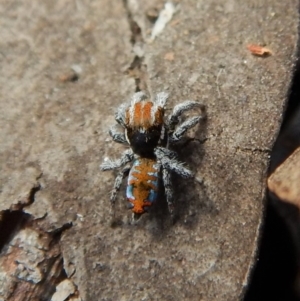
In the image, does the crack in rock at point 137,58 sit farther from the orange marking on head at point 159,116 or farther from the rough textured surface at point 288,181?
the rough textured surface at point 288,181

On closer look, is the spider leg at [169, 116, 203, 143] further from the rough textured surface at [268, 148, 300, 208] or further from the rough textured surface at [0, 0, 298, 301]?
the rough textured surface at [268, 148, 300, 208]

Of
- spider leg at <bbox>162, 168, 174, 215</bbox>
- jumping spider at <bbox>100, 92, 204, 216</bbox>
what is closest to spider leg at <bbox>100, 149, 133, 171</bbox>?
jumping spider at <bbox>100, 92, 204, 216</bbox>

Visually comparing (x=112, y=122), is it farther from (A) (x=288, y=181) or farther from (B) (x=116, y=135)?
(A) (x=288, y=181)

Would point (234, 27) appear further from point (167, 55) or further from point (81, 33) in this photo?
point (81, 33)

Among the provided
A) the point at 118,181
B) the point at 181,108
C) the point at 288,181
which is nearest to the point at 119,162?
the point at 118,181

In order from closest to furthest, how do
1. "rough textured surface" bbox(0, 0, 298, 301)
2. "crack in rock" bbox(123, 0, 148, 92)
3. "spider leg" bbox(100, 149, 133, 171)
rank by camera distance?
"rough textured surface" bbox(0, 0, 298, 301) < "spider leg" bbox(100, 149, 133, 171) < "crack in rock" bbox(123, 0, 148, 92)

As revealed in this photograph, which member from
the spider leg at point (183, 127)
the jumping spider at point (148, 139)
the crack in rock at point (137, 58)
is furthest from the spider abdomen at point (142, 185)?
the crack in rock at point (137, 58)

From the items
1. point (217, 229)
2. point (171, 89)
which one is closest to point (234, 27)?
point (171, 89)
